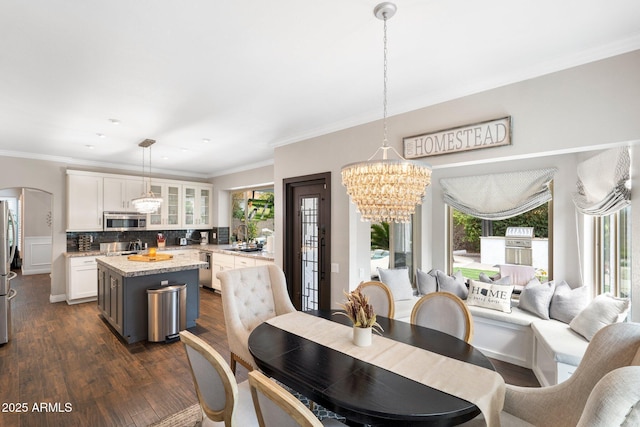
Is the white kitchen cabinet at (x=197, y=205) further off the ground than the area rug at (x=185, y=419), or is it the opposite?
the white kitchen cabinet at (x=197, y=205)

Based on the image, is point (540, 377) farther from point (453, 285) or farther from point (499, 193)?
point (499, 193)

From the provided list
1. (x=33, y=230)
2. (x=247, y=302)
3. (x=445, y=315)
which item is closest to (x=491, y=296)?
(x=445, y=315)

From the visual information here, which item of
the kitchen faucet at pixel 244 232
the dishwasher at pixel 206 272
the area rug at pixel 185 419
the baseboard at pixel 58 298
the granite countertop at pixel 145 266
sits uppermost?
the kitchen faucet at pixel 244 232

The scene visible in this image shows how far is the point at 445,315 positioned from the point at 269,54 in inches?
89.1

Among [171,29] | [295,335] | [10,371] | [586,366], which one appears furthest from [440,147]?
[10,371]

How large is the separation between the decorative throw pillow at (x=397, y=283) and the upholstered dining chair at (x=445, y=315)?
1.50 meters

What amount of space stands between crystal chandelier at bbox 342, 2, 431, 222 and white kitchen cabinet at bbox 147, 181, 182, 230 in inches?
226

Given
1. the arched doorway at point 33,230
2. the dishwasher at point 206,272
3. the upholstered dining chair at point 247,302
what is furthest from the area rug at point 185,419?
the arched doorway at point 33,230

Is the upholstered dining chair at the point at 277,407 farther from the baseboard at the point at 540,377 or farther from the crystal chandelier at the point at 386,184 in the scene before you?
the baseboard at the point at 540,377

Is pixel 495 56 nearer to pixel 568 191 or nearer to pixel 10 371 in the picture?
pixel 568 191

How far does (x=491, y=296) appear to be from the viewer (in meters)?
3.30

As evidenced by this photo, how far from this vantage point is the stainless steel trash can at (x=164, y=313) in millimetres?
3631

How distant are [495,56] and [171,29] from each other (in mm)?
2162

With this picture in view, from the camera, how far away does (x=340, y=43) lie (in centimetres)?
195
